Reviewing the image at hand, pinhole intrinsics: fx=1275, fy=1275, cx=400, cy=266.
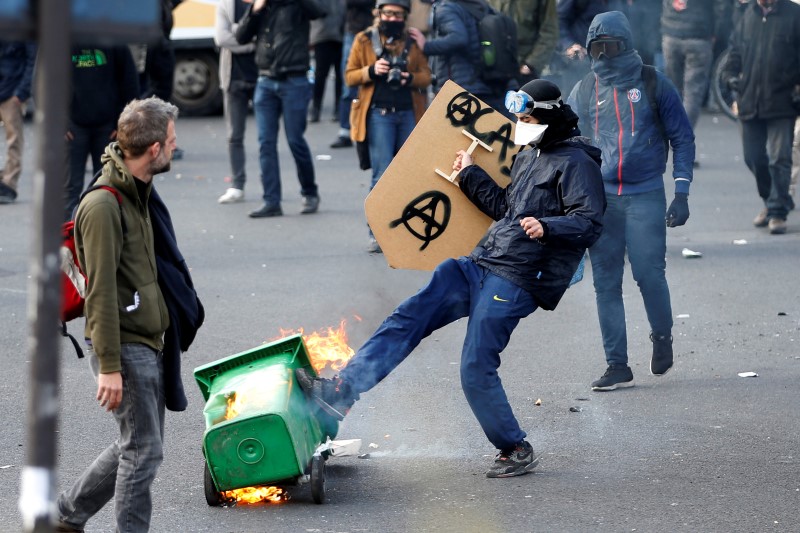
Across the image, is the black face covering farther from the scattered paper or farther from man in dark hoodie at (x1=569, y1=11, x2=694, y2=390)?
the scattered paper

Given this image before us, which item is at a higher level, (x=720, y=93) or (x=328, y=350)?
(x=328, y=350)

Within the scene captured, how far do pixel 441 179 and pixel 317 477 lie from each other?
173 cm

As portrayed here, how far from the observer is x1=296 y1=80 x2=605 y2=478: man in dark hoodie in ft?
17.6

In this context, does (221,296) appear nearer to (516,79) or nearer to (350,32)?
(516,79)

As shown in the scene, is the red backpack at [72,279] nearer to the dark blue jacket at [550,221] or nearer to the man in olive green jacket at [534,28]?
the dark blue jacket at [550,221]

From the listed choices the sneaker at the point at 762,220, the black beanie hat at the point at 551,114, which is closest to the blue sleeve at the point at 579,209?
the black beanie hat at the point at 551,114

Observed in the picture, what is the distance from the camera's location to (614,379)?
264 inches

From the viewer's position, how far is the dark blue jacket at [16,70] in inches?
445

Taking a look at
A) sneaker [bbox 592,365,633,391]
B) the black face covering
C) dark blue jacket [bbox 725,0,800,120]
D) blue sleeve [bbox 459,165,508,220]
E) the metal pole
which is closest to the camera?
the metal pole

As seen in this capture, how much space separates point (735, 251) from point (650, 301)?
332 cm

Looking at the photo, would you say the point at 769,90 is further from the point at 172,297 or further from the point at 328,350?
the point at 172,297

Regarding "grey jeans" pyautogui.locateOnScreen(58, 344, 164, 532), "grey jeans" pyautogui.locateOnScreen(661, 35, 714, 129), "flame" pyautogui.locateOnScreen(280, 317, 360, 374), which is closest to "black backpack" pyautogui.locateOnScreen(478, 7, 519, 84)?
"grey jeans" pyautogui.locateOnScreen(661, 35, 714, 129)

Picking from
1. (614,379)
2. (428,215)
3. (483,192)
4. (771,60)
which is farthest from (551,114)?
(771,60)

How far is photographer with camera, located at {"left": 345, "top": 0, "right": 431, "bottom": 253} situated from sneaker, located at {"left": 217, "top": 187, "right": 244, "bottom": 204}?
7.59ft
